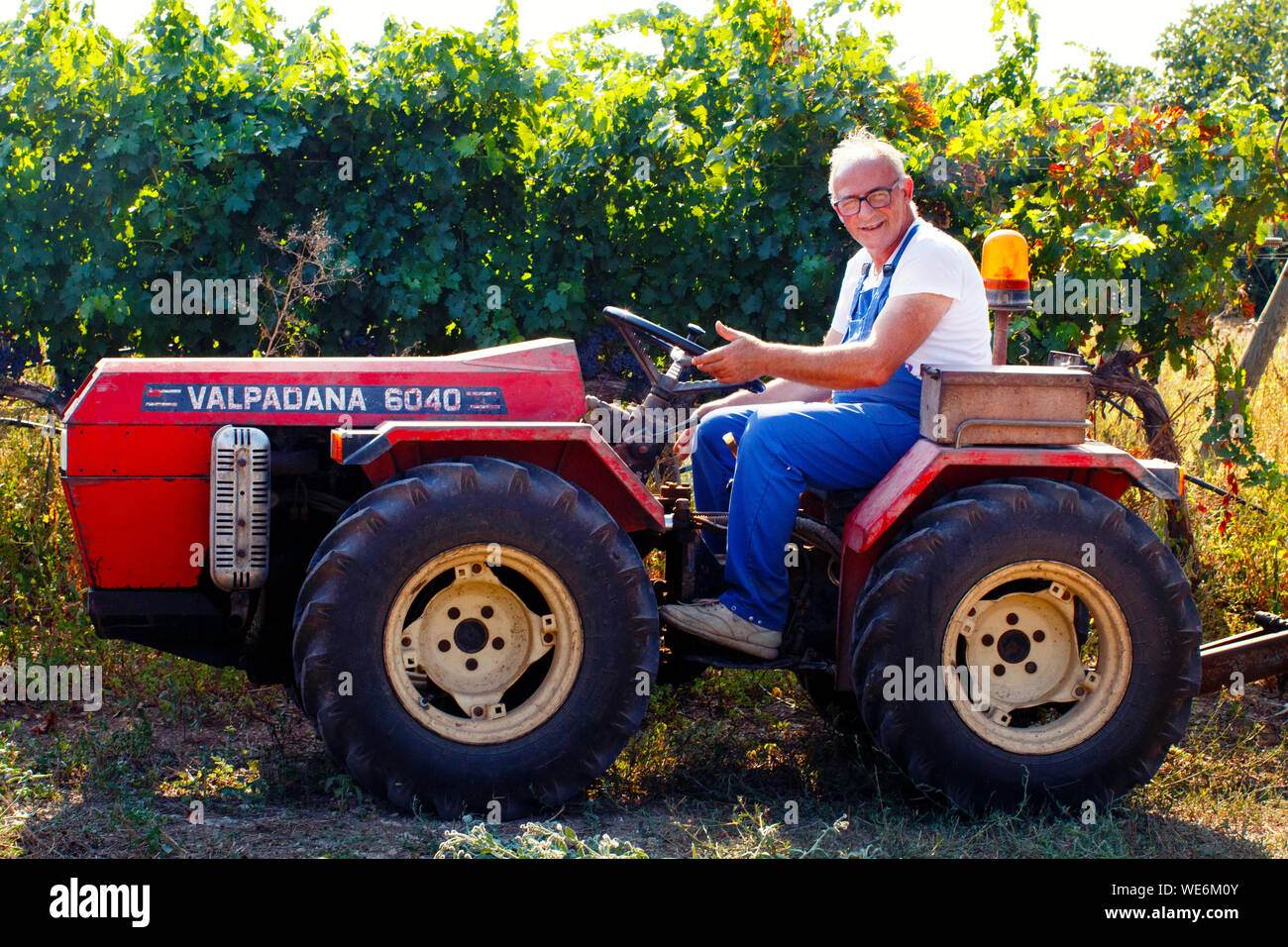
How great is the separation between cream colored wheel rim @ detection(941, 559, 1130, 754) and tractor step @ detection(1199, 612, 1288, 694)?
643 mm

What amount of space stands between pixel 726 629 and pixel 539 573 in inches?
26.1

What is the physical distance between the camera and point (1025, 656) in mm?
3998

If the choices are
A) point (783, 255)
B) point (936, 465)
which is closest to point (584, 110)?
point (783, 255)

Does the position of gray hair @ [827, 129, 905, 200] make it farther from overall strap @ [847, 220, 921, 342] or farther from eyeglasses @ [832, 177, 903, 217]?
overall strap @ [847, 220, 921, 342]

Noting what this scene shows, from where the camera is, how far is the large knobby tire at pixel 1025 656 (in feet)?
12.4

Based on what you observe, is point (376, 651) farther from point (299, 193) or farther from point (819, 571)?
point (299, 193)

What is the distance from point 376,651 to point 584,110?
10.7 ft

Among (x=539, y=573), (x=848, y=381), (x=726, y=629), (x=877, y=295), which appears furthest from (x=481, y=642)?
(x=877, y=295)

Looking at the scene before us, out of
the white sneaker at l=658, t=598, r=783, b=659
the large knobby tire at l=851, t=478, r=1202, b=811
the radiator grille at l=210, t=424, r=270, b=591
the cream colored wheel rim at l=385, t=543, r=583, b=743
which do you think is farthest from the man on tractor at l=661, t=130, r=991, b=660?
the radiator grille at l=210, t=424, r=270, b=591

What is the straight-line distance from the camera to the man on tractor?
3.83m

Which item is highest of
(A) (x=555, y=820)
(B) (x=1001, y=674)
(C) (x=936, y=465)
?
(C) (x=936, y=465)

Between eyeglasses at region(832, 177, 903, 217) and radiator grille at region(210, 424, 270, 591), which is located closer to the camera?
radiator grille at region(210, 424, 270, 591)

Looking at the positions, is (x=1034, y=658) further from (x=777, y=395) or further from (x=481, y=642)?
(x=481, y=642)

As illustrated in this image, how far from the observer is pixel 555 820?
3721 mm
